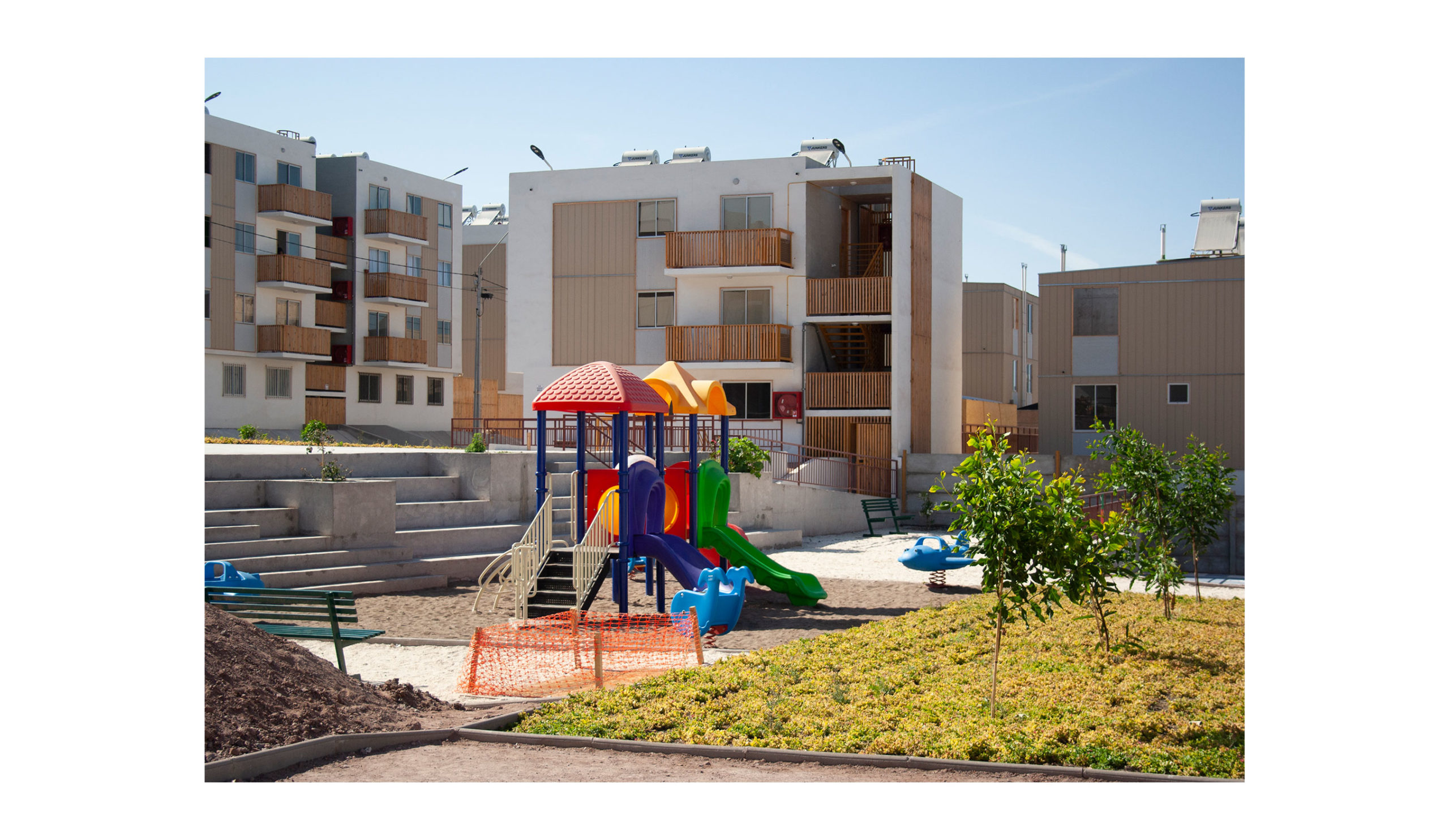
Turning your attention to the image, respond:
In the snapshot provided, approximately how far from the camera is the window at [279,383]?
39.4 metres

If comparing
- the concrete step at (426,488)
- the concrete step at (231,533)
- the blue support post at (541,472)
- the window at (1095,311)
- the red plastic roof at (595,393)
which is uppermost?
the window at (1095,311)

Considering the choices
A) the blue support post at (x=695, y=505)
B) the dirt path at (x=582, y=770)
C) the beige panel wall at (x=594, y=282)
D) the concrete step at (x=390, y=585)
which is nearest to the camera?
the dirt path at (x=582, y=770)

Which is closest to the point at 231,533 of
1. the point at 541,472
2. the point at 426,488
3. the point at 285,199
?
the point at 426,488

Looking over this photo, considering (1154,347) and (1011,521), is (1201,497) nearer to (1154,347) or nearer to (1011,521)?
(1011,521)

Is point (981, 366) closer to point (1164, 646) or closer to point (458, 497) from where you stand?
point (458, 497)

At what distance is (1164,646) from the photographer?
1188 cm

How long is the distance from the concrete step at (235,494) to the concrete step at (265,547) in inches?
30.8

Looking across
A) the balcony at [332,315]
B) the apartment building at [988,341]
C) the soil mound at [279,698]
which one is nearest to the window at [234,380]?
the balcony at [332,315]

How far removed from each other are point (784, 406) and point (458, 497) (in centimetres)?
1475

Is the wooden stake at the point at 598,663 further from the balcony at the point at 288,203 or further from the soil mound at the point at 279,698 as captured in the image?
the balcony at the point at 288,203

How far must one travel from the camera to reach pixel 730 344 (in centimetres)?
3269

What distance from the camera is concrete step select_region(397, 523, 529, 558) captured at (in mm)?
17578

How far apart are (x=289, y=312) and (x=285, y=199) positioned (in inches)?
156

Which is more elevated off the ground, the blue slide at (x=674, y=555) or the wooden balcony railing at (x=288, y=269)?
the wooden balcony railing at (x=288, y=269)
